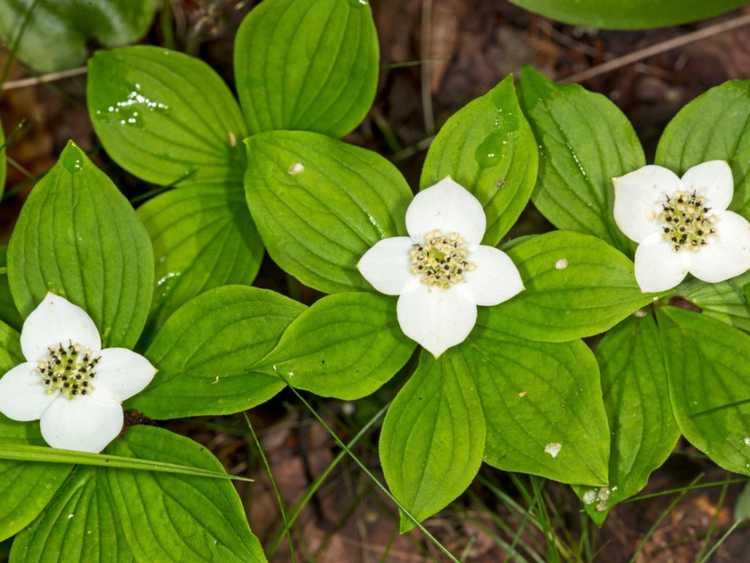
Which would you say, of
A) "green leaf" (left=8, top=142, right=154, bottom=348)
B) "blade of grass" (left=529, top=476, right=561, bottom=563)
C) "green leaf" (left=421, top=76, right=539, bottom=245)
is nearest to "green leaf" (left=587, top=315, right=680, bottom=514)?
"blade of grass" (left=529, top=476, right=561, bottom=563)

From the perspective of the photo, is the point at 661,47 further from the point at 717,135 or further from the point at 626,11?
the point at 717,135

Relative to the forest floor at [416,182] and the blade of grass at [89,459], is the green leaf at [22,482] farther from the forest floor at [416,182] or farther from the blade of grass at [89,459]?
the forest floor at [416,182]

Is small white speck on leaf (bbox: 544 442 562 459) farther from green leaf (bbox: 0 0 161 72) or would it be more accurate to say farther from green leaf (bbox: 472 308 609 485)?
green leaf (bbox: 0 0 161 72)

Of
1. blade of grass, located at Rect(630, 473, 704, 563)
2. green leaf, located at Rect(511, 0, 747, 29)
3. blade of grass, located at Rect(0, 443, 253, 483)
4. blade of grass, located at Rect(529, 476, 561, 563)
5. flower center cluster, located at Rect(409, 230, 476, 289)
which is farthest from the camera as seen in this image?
green leaf, located at Rect(511, 0, 747, 29)

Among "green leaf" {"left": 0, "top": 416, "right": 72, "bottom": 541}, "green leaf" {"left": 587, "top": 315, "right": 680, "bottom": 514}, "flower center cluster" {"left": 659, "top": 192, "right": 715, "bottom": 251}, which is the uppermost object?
"flower center cluster" {"left": 659, "top": 192, "right": 715, "bottom": 251}

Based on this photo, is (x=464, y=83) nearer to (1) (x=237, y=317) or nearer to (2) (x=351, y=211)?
(2) (x=351, y=211)

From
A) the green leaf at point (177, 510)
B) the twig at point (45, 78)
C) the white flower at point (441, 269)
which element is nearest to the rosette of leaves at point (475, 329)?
the white flower at point (441, 269)

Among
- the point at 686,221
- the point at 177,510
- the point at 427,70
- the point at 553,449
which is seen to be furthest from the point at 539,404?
the point at 427,70
